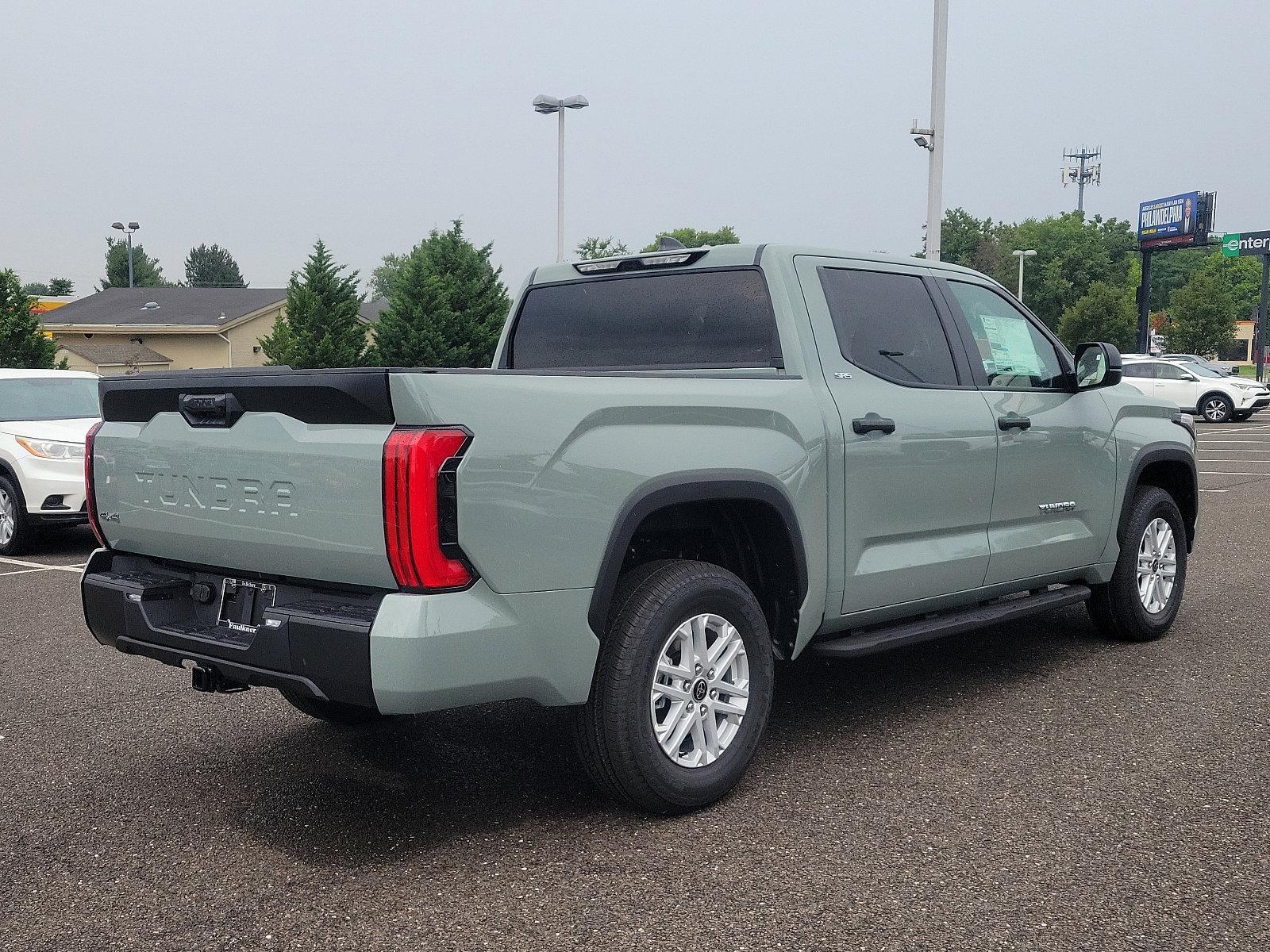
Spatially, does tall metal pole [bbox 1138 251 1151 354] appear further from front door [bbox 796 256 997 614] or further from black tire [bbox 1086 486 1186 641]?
front door [bbox 796 256 997 614]

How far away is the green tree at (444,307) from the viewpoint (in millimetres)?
33781

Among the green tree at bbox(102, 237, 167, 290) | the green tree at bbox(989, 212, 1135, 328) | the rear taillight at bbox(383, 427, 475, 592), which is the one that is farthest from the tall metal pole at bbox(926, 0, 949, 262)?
the green tree at bbox(102, 237, 167, 290)

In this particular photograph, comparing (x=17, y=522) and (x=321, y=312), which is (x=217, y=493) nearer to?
(x=17, y=522)

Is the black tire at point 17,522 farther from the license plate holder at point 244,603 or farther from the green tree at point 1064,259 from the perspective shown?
the green tree at point 1064,259

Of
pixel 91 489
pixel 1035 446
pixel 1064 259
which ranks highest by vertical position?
pixel 1064 259

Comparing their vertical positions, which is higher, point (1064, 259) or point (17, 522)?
point (1064, 259)

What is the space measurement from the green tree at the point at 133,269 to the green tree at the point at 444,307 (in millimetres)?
93048

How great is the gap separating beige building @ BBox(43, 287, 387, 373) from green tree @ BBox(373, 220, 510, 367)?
2190 centimetres

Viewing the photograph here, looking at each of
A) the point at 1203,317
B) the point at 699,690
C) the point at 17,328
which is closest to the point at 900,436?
the point at 699,690

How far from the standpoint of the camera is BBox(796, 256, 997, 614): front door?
4660 millimetres

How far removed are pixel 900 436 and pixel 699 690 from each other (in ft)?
4.47

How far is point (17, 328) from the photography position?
29344 millimetres

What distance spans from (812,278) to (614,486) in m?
1.52

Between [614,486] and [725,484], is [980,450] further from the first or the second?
[614,486]
